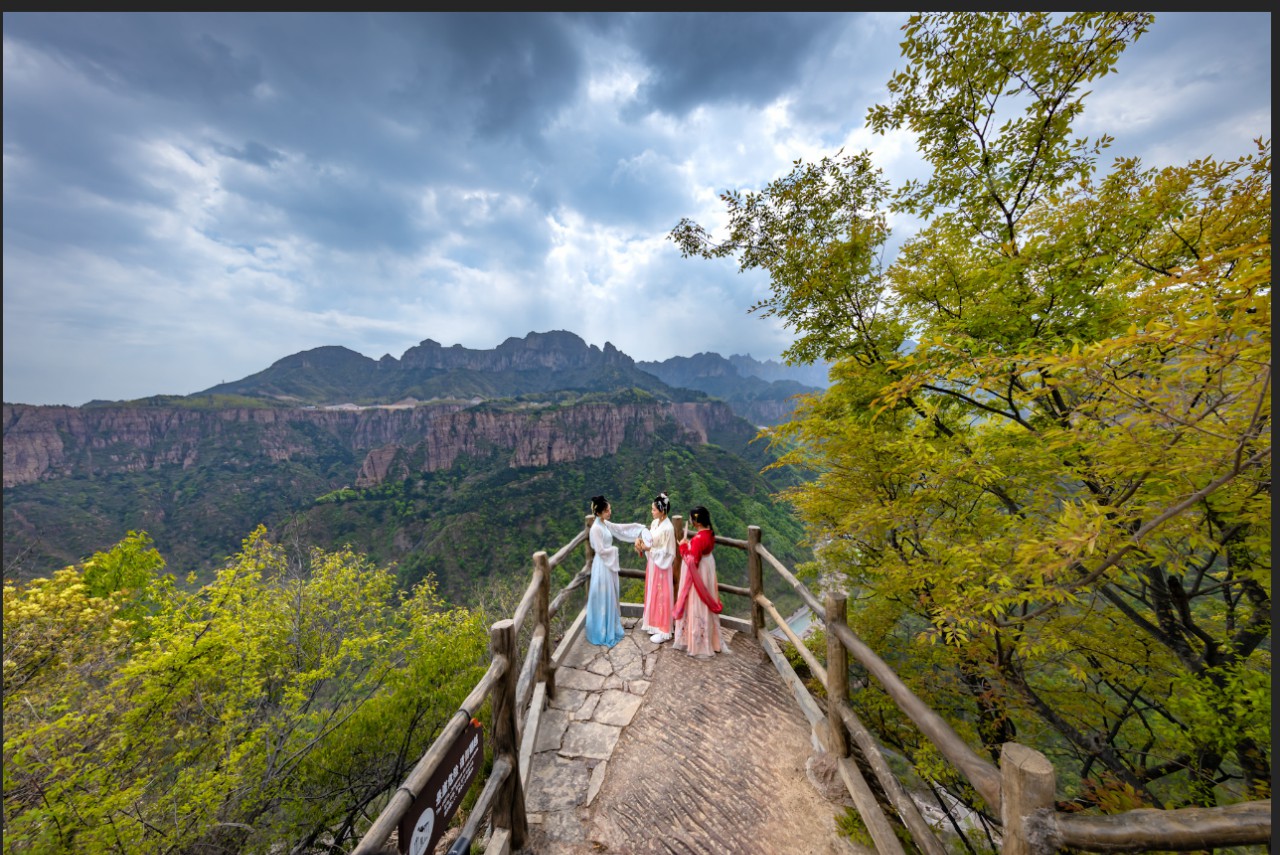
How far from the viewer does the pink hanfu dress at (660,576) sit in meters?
5.11

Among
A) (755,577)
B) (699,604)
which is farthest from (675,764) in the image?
(755,577)

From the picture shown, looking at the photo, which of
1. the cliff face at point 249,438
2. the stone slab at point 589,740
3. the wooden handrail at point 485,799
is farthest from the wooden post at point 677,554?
the cliff face at point 249,438

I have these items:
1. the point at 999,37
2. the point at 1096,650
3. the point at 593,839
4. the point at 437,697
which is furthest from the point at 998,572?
the point at 437,697

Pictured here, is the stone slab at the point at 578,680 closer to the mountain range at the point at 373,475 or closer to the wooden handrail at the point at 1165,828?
the wooden handrail at the point at 1165,828

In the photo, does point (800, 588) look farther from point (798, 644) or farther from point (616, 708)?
point (616, 708)

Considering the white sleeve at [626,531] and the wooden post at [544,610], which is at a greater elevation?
the white sleeve at [626,531]

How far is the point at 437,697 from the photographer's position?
1015cm

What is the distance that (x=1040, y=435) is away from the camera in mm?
3887

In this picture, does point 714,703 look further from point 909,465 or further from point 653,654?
point 909,465

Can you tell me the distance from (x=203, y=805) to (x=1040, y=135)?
48.7 ft

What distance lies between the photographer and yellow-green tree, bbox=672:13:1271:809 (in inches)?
110

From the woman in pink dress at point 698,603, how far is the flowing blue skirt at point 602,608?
0.82 metres

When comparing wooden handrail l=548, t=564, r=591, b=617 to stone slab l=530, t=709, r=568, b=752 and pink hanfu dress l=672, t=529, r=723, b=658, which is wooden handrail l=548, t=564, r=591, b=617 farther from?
pink hanfu dress l=672, t=529, r=723, b=658

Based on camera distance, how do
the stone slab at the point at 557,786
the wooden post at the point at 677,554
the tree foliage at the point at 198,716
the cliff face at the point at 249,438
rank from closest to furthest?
1. the stone slab at the point at 557,786
2. the wooden post at the point at 677,554
3. the tree foliage at the point at 198,716
4. the cliff face at the point at 249,438
